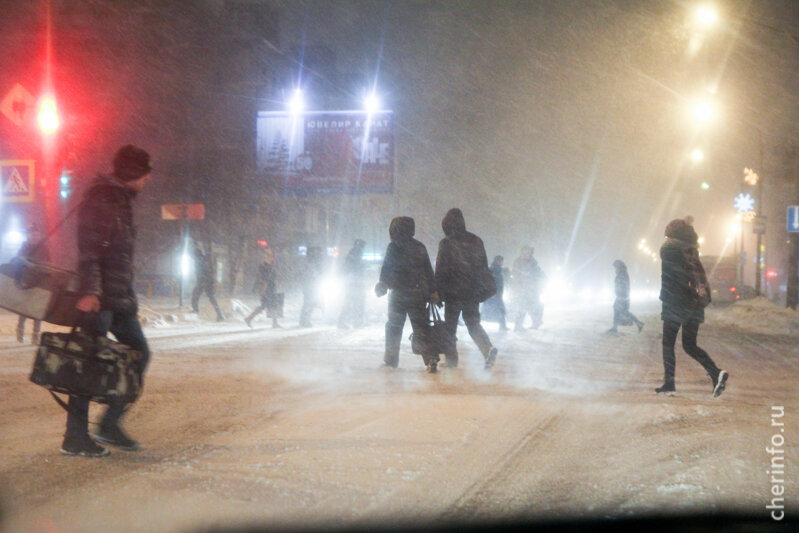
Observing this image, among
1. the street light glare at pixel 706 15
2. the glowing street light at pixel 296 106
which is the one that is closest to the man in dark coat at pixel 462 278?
the street light glare at pixel 706 15

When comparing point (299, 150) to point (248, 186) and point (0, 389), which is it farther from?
point (0, 389)

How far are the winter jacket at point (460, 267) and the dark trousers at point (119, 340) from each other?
4432mm

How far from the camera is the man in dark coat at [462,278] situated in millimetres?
8727

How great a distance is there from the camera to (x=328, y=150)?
3319 centimetres

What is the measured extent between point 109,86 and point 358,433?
35.5m

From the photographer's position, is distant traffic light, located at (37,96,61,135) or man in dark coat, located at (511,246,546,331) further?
man in dark coat, located at (511,246,546,331)

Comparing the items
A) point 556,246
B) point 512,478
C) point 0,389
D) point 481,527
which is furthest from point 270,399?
point 556,246

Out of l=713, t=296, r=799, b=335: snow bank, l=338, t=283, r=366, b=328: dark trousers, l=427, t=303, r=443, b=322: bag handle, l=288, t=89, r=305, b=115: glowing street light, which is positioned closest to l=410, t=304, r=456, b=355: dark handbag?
l=427, t=303, r=443, b=322: bag handle

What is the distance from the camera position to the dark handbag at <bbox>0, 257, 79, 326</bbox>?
455cm

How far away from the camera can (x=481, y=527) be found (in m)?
3.48

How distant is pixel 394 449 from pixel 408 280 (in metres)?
3.86

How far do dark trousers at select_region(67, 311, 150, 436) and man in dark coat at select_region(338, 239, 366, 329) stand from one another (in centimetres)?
1227

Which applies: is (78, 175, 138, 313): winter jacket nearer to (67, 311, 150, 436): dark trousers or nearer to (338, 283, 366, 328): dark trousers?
(67, 311, 150, 436): dark trousers

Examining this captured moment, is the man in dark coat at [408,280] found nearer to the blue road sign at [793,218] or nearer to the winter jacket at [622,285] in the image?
the winter jacket at [622,285]
